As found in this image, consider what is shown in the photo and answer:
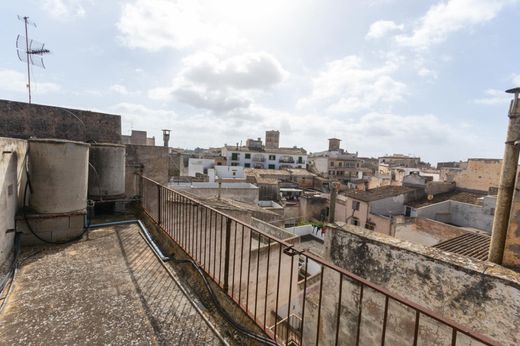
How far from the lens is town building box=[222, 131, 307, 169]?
154ft

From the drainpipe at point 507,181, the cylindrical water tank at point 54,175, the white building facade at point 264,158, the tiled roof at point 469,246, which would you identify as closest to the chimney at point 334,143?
the white building facade at point 264,158

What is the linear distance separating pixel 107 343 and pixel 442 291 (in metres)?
5.27

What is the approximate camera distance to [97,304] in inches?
113

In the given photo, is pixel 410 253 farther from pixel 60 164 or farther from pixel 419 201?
pixel 419 201

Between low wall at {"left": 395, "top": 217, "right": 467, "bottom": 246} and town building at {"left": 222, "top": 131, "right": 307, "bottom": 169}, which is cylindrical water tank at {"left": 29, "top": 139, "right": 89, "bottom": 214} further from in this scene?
town building at {"left": 222, "top": 131, "right": 307, "bottom": 169}

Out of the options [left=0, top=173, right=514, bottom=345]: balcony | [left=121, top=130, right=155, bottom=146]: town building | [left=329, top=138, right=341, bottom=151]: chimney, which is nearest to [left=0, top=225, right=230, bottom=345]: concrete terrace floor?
[left=0, top=173, right=514, bottom=345]: balcony

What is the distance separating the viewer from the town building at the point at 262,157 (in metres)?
47.0

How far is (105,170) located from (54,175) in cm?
169

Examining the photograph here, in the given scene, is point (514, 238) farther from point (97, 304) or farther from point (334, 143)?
point (334, 143)

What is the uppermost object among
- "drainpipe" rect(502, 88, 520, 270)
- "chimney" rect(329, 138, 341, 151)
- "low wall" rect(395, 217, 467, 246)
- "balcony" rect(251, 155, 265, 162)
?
"chimney" rect(329, 138, 341, 151)

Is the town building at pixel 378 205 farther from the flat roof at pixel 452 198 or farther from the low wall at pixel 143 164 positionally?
the low wall at pixel 143 164

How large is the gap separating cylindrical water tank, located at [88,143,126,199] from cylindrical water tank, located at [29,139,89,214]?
4.50 feet

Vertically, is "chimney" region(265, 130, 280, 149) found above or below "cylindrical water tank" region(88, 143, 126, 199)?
above

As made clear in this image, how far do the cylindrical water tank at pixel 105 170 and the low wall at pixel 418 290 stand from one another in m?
5.54
